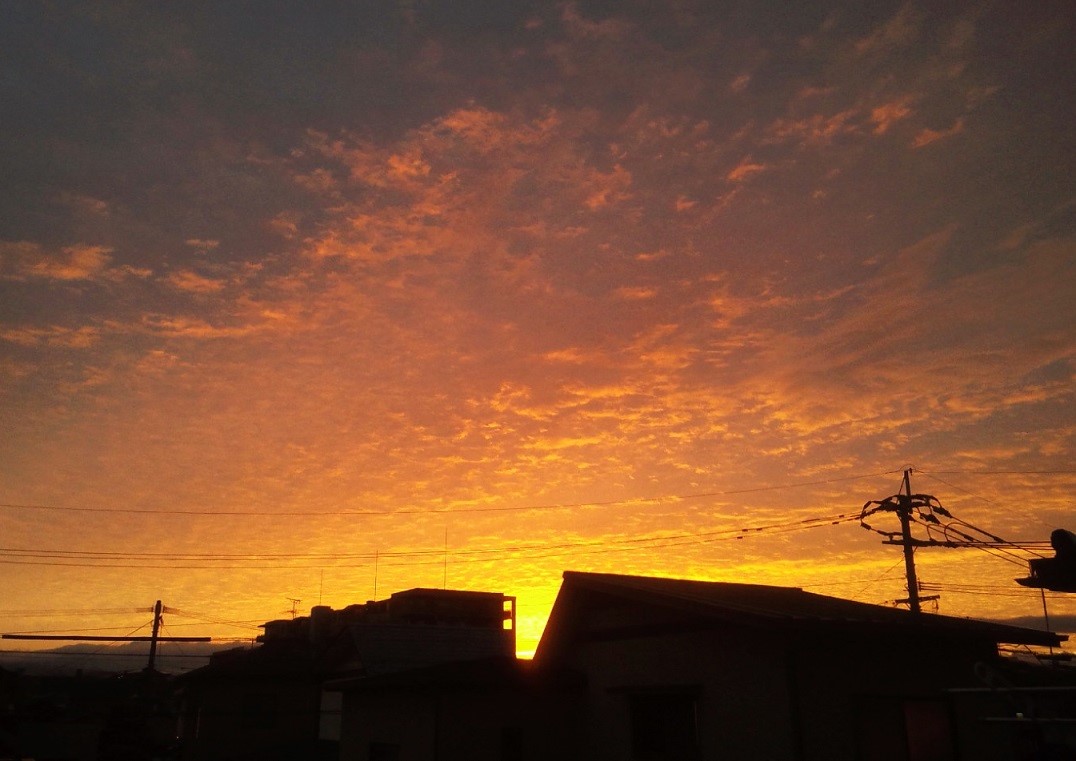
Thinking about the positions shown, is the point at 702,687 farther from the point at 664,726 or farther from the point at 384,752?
the point at 384,752

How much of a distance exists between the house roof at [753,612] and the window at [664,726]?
1696mm

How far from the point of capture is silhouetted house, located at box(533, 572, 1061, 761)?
40.2ft

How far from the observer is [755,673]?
1269cm

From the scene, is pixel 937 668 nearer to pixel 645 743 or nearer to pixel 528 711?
pixel 645 743

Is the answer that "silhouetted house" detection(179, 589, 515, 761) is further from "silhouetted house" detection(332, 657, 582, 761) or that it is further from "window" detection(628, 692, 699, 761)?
"window" detection(628, 692, 699, 761)

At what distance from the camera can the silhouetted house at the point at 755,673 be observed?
12.2 metres

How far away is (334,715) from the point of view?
3306 centimetres

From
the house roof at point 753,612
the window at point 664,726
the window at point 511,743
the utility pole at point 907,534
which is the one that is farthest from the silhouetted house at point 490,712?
the utility pole at point 907,534

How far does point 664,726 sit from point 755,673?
2.90 m

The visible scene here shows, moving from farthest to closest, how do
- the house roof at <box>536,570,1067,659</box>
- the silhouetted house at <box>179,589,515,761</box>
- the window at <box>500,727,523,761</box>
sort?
the silhouetted house at <box>179,589,515,761</box> → the window at <box>500,727,523,761</box> → the house roof at <box>536,570,1067,659</box>

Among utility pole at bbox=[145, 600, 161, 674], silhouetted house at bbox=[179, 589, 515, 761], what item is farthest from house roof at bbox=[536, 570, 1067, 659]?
utility pole at bbox=[145, 600, 161, 674]

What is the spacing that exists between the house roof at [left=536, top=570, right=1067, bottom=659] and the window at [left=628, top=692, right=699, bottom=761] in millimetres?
1696

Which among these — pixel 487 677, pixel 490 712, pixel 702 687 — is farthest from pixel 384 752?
pixel 702 687

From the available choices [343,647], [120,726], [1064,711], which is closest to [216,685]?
[343,647]
